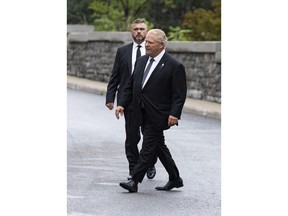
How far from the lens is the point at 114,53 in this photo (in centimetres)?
2852

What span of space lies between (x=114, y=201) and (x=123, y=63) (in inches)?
74.7

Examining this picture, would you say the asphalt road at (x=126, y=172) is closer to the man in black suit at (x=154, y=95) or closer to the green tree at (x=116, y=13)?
the man in black suit at (x=154, y=95)

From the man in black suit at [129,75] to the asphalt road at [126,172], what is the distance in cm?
38

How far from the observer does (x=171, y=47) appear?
2431 cm

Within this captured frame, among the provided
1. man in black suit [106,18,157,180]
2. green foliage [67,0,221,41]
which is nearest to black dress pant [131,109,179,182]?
man in black suit [106,18,157,180]

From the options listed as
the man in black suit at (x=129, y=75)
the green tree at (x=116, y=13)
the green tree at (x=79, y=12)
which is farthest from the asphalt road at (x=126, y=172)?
the green tree at (x=79, y=12)

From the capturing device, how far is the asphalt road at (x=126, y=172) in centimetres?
1017

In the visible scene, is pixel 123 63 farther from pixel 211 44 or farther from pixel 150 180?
pixel 211 44

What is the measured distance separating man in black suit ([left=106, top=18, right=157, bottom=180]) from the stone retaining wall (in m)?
9.96

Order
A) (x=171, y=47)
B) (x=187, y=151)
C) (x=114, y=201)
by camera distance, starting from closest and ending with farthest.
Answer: (x=114, y=201)
(x=187, y=151)
(x=171, y=47)

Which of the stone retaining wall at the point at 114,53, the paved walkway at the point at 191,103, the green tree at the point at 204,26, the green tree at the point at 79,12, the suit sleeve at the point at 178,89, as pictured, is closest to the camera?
the suit sleeve at the point at 178,89

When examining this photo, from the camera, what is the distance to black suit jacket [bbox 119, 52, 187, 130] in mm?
10773

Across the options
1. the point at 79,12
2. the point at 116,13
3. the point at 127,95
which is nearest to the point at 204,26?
the point at 116,13
